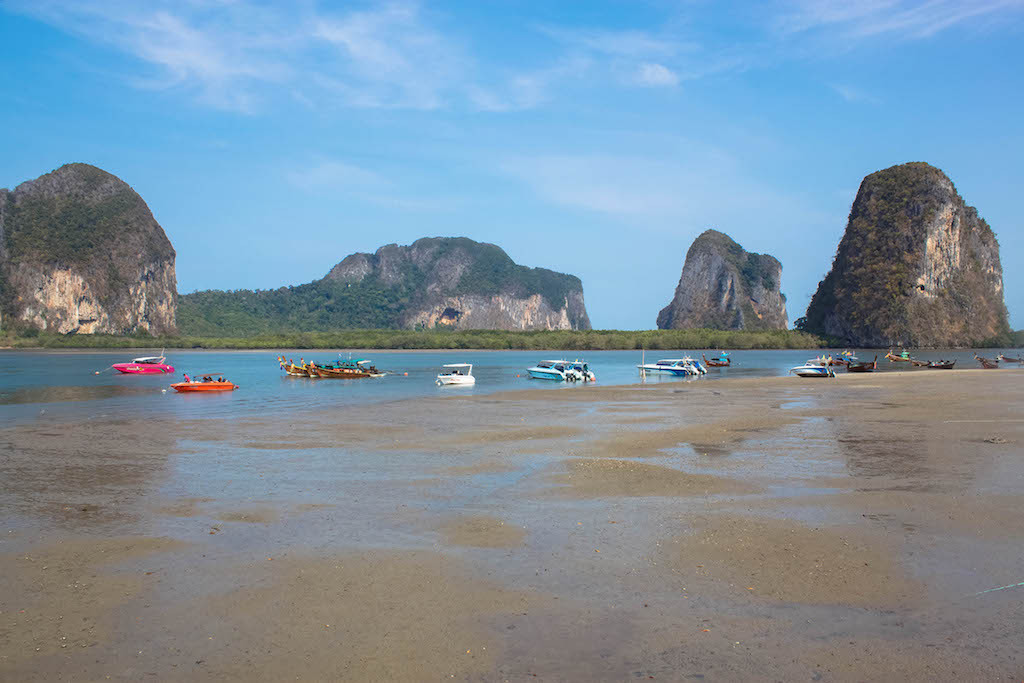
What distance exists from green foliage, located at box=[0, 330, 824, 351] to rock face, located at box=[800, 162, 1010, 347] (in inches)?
513

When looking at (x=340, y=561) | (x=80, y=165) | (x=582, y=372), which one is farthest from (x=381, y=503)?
(x=80, y=165)

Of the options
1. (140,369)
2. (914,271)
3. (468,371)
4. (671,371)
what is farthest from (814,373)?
(914,271)

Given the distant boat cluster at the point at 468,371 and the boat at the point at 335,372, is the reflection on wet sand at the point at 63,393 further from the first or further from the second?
the boat at the point at 335,372

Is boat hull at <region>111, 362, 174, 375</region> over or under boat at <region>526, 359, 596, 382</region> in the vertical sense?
under

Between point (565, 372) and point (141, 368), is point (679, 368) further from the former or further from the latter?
point (141, 368)

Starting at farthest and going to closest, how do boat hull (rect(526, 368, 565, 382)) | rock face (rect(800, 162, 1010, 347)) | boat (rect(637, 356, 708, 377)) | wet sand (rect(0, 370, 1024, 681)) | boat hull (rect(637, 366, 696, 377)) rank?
rock face (rect(800, 162, 1010, 347)) → boat (rect(637, 356, 708, 377)) → boat hull (rect(637, 366, 696, 377)) → boat hull (rect(526, 368, 565, 382)) → wet sand (rect(0, 370, 1024, 681))

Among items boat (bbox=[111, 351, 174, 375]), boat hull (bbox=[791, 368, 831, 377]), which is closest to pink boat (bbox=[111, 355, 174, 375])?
boat (bbox=[111, 351, 174, 375])

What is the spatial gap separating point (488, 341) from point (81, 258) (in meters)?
98.8

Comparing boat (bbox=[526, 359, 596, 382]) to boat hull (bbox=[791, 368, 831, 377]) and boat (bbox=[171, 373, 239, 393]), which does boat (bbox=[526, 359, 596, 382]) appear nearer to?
boat hull (bbox=[791, 368, 831, 377])

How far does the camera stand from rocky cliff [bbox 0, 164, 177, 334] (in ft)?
554

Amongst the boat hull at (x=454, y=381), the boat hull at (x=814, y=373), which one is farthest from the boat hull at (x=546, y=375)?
the boat hull at (x=814, y=373)

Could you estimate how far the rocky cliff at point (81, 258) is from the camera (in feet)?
554

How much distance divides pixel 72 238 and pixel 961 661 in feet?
668

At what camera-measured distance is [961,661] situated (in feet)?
21.4
